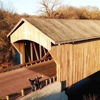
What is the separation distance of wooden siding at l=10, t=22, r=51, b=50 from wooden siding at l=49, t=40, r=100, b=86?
3.13 feet

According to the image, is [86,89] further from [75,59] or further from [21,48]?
[21,48]

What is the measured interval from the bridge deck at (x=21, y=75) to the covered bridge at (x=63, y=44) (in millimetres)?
2076

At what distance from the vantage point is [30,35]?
14539 millimetres

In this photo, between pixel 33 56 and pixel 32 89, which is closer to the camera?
pixel 32 89

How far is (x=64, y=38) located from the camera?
12.9 metres

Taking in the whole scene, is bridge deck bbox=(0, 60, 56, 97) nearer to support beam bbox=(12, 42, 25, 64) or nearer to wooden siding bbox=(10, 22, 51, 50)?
support beam bbox=(12, 42, 25, 64)

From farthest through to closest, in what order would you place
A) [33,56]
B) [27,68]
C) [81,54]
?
[33,56] → [27,68] → [81,54]

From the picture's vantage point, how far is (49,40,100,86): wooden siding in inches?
519

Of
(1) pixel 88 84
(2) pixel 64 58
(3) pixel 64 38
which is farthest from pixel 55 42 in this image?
(1) pixel 88 84

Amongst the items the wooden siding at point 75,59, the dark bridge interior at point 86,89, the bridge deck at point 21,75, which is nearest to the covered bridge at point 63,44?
the wooden siding at point 75,59

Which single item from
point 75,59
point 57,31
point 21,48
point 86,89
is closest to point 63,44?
point 57,31

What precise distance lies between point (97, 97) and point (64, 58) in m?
7.74

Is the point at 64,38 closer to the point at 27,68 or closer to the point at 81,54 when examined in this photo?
the point at 81,54

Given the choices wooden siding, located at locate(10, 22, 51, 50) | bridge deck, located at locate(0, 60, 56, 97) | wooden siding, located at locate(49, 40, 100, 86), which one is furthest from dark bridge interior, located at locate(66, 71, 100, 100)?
wooden siding, located at locate(10, 22, 51, 50)
